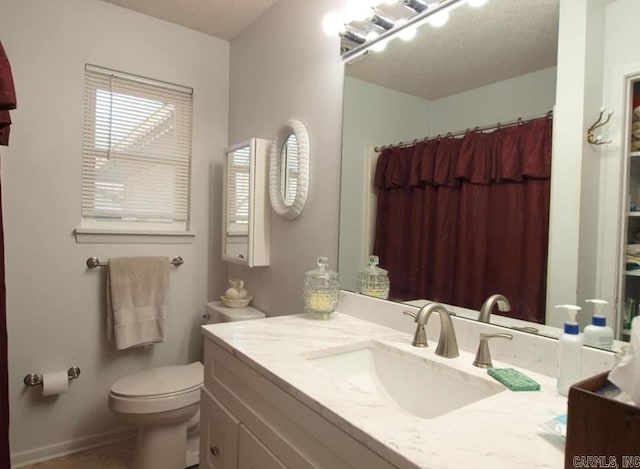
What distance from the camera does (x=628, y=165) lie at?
887mm

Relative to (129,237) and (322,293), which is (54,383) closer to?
(129,237)

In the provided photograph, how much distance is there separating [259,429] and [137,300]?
4.72ft

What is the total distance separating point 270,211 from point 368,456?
1.55 m

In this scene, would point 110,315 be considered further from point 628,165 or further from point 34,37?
point 628,165

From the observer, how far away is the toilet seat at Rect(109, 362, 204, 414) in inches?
67.6

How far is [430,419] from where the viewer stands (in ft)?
2.43

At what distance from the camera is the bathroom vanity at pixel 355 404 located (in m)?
0.63

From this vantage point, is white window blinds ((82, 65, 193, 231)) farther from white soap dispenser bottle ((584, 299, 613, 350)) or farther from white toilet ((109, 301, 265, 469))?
white soap dispenser bottle ((584, 299, 613, 350))

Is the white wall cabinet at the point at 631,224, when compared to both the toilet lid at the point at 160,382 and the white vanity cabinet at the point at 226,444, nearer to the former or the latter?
the white vanity cabinet at the point at 226,444

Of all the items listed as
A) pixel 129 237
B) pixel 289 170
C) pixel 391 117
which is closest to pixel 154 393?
pixel 129 237

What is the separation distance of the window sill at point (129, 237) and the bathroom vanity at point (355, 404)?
118cm

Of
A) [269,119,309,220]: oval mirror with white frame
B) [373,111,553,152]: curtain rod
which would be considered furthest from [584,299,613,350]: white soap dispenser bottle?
[269,119,309,220]: oval mirror with white frame

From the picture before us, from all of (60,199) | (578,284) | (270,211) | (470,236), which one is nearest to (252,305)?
(270,211)

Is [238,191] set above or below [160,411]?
above
